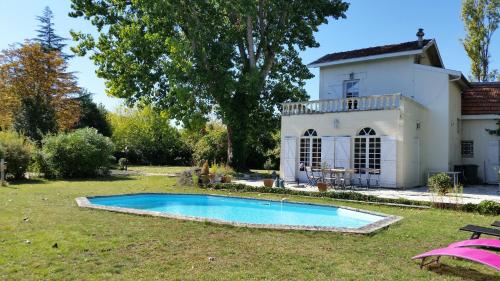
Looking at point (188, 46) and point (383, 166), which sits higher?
point (188, 46)

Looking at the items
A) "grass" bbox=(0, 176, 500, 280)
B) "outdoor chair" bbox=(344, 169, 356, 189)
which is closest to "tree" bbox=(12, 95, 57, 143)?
"outdoor chair" bbox=(344, 169, 356, 189)

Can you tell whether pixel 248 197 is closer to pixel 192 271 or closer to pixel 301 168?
pixel 301 168

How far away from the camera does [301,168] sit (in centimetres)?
1961

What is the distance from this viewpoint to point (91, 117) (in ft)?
130

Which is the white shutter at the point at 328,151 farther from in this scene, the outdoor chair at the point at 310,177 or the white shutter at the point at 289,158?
the white shutter at the point at 289,158

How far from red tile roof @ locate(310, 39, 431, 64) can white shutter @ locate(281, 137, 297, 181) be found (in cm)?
578

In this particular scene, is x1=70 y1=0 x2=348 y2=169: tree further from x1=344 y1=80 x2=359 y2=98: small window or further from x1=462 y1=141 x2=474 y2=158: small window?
x1=462 y1=141 x2=474 y2=158: small window

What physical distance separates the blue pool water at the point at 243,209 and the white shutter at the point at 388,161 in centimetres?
621

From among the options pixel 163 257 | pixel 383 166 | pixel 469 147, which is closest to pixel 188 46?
pixel 383 166

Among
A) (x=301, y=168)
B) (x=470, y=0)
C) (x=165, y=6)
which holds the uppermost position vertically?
(x=470, y=0)

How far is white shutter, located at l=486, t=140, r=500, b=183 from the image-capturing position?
66.5 feet

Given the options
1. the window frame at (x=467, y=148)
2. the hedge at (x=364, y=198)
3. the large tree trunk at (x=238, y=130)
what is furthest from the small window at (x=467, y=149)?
the large tree trunk at (x=238, y=130)

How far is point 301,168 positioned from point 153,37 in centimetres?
1123

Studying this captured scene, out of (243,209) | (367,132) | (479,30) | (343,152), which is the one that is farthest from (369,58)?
(479,30)
